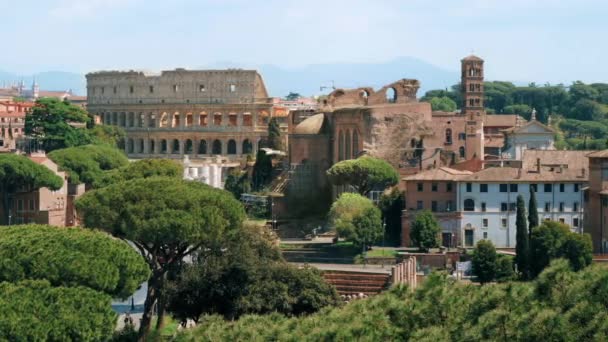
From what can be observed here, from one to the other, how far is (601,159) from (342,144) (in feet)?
60.5

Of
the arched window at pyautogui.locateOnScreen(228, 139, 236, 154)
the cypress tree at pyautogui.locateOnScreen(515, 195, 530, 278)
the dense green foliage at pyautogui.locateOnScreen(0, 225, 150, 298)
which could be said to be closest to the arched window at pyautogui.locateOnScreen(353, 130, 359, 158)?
the cypress tree at pyautogui.locateOnScreen(515, 195, 530, 278)

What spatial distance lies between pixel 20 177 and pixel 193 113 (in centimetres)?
3526

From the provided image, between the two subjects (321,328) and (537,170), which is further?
(537,170)

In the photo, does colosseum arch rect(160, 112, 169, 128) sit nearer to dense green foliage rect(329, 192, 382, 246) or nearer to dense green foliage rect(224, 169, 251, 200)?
dense green foliage rect(224, 169, 251, 200)

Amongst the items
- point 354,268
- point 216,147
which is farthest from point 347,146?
point 216,147

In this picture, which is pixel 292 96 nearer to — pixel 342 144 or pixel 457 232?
pixel 342 144

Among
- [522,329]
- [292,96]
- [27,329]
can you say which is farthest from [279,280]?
[292,96]

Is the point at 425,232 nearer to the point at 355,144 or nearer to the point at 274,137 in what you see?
the point at 355,144

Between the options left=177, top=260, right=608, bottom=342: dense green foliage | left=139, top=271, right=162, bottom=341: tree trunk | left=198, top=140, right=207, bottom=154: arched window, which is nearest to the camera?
left=177, top=260, right=608, bottom=342: dense green foliage

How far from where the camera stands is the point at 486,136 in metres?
91.7

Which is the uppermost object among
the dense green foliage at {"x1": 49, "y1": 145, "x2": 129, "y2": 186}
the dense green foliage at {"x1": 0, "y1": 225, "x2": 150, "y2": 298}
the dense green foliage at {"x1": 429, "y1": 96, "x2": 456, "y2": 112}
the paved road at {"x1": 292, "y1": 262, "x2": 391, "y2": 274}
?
the dense green foliage at {"x1": 429, "y1": 96, "x2": 456, "y2": 112}

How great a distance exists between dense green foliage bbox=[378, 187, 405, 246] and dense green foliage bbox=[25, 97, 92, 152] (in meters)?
34.1

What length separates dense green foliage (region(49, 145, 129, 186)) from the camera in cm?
7931

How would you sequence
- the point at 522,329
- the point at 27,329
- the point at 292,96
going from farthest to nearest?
1. the point at 292,96
2. the point at 27,329
3. the point at 522,329
